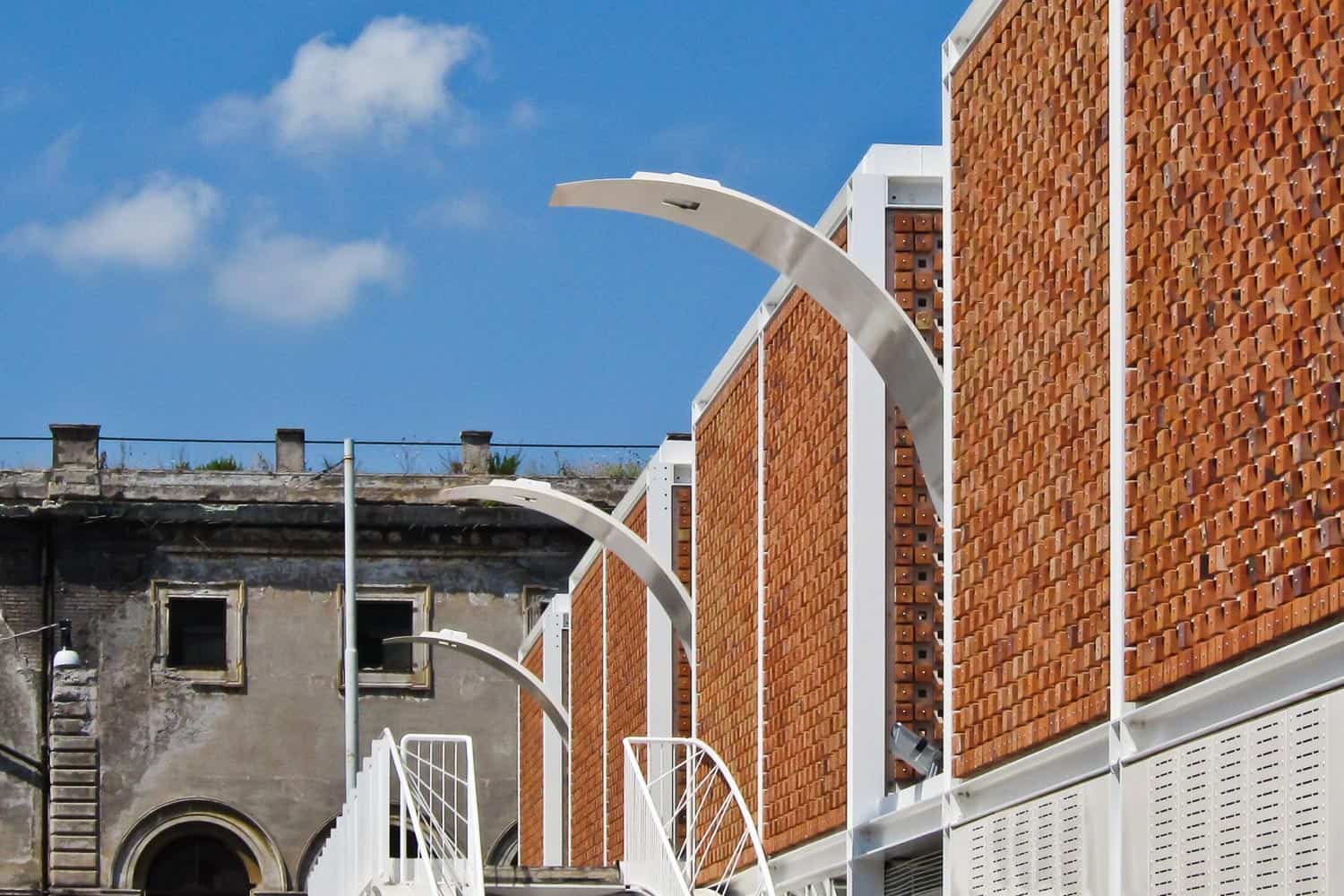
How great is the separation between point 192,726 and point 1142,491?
31.9 metres

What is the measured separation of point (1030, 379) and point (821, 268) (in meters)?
1.79

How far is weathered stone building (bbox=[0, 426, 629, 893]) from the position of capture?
3981 centimetres

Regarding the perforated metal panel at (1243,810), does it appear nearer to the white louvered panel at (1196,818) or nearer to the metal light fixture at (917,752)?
the white louvered panel at (1196,818)

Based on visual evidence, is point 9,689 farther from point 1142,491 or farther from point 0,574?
point 1142,491

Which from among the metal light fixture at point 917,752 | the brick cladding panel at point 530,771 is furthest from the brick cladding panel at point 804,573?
the brick cladding panel at point 530,771

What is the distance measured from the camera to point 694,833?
19.3m

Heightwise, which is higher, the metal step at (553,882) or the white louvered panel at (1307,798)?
the metal step at (553,882)

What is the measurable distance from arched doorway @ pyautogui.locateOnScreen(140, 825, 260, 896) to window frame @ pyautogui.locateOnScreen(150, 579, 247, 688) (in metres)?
2.28

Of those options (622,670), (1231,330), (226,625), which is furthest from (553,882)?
(226,625)

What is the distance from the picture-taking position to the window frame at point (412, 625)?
135 feet

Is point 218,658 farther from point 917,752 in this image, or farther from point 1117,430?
point 1117,430

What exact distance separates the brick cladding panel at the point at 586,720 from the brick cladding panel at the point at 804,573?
26.0 feet

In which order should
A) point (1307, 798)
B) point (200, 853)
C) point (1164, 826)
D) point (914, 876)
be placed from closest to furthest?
1. point (1307, 798)
2. point (1164, 826)
3. point (914, 876)
4. point (200, 853)

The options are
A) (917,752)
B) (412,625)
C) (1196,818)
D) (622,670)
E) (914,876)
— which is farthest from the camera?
(412,625)
